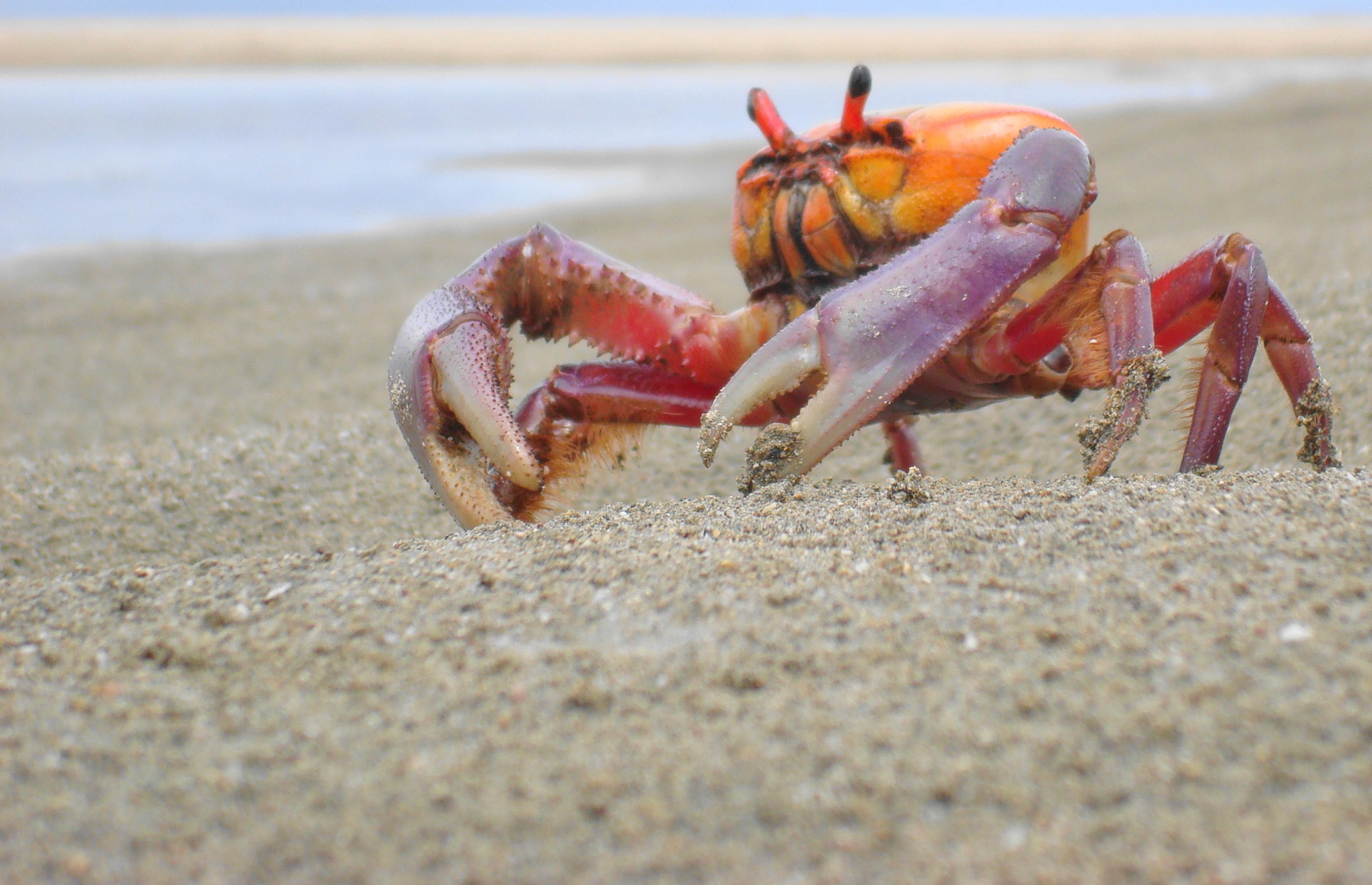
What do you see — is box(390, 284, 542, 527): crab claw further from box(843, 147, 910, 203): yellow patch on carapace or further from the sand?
box(843, 147, 910, 203): yellow patch on carapace

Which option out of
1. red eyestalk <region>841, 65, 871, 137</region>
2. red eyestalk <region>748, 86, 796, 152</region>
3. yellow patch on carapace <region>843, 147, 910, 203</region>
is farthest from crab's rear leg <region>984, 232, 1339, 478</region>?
red eyestalk <region>748, 86, 796, 152</region>

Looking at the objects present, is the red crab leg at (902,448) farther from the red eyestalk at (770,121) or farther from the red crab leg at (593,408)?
the red eyestalk at (770,121)

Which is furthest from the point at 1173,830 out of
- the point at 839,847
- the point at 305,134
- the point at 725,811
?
the point at 305,134

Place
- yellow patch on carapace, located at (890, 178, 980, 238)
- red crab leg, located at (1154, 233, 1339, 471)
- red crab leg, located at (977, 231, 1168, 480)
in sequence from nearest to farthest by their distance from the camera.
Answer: red crab leg, located at (977, 231, 1168, 480)
red crab leg, located at (1154, 233, 1339, 471)
yellow patch on carapace, located at (890, 178, 980, 238)

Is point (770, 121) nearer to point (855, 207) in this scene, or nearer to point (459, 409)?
point (855, 207)

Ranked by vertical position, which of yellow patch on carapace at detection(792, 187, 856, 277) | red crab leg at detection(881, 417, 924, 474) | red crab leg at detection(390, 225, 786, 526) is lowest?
red crab leg at detection(881, 417, 924, 474)

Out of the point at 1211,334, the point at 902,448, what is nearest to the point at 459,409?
the point at 1211,334

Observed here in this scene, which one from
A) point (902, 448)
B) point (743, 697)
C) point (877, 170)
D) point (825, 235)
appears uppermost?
point (877, 170)
